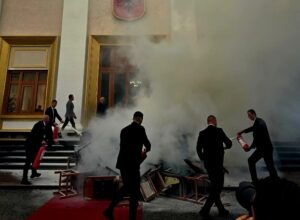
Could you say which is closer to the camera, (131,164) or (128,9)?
(131,164)

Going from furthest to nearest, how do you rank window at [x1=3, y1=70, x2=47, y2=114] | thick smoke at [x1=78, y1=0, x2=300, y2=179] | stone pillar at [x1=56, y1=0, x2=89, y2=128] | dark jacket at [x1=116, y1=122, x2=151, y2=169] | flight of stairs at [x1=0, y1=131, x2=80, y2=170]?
window at [x1=3, y1=70, x2=47, y2=114] → stone pillar at [x1=56, y1=0, x2=89, y2=128] → thick smoke at [x1=78, y1=0, x2=300, y2=179] → flight of stairs at [x1=0, y1=131, x2=80, y2=170] → dark jacket at [x1=116, y1=122, x2=151, y2=169]

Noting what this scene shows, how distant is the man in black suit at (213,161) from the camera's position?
400 centimetres

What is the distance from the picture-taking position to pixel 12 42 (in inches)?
450

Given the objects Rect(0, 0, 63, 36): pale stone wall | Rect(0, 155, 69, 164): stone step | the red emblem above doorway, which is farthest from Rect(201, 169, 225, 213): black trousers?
Rect(0, 0, 63, 36): pale stone wall

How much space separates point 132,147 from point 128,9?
9101 mm

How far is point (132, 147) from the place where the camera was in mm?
3758

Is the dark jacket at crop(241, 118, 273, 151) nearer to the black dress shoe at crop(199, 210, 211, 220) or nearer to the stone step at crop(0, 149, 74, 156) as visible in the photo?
the black dress shoe at crop(199, 210, 211, 220)

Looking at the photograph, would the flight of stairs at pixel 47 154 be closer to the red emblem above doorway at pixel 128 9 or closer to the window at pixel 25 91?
the window at pixel 25 91

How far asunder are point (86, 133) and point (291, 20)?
8474 mm

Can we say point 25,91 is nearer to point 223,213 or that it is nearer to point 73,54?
point 73,54

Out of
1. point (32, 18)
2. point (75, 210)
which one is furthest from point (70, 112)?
point (75, 210)

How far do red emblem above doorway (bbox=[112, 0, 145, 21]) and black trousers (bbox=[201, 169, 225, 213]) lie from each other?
879 cm

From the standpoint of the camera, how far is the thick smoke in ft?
28.0

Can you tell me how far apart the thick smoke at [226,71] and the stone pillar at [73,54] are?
2.21 meters
